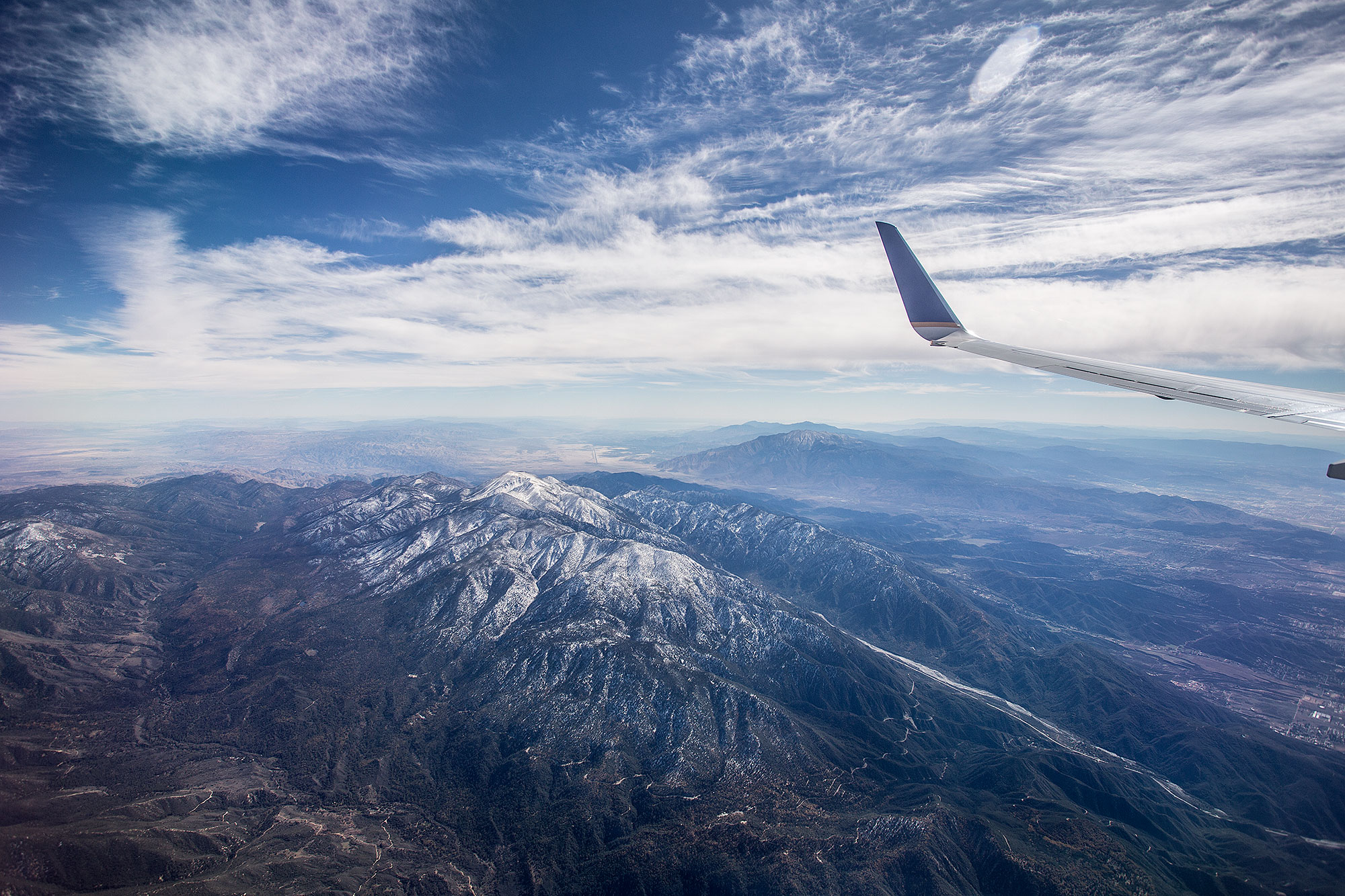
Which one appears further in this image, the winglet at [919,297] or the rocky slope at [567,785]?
the rocky slope at [567,785]

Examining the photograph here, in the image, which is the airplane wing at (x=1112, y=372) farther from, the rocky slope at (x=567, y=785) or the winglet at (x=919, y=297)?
the rocky slope at (x=567, y=785)

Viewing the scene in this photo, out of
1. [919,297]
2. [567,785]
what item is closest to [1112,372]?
[919,297]

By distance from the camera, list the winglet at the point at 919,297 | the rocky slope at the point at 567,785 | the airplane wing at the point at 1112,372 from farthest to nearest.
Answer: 1. the rocky slope at the point at 567,785
2. the winglet at the point at 919,297
3. the airplane wing at the point at 1112,372

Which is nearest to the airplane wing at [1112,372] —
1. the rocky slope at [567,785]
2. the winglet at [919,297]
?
the winglet at [919,297]

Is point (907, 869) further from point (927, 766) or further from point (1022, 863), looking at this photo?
point (927, 766)

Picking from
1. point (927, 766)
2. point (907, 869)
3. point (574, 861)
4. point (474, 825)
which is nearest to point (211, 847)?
point (474, 825)

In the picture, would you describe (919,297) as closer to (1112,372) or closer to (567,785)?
(1112,372)
